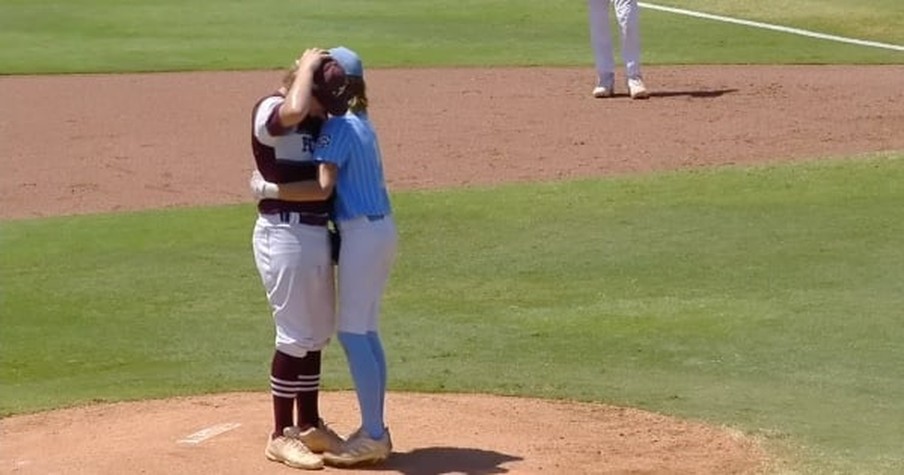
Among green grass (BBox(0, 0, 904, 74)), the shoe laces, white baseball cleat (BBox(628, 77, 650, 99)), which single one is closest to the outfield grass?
the shoe laces

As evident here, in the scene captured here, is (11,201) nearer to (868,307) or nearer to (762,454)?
(868,307)

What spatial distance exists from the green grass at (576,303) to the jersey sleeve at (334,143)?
210 cm

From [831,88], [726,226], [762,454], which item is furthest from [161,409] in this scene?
[831,88]

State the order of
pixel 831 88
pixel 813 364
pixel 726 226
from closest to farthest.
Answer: pixel 813 364 → pixel 726 226 → pixel 831 88

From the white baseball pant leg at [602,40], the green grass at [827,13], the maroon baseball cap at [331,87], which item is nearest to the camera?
the maroon baseball cap at [331,87]

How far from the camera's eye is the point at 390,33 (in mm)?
22547

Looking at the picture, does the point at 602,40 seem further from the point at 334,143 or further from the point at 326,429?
the point at 334,143

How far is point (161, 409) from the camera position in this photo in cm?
832

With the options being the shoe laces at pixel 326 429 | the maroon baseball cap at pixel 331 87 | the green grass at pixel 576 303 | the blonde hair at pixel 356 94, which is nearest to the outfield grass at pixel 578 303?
the green grass at pixel 576 303

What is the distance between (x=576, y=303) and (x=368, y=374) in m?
3.46

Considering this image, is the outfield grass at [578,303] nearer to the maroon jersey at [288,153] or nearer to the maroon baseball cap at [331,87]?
the maroon jersey at [288,153]

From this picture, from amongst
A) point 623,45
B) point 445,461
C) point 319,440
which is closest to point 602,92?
point 623,45

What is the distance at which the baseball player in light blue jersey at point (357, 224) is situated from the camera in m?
6.90

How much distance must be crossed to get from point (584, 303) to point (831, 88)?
799cm
